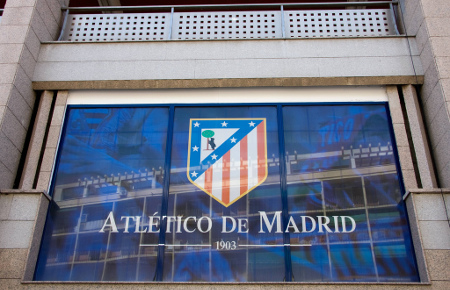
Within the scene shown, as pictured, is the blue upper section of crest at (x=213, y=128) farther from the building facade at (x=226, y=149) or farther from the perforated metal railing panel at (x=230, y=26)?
the perforated metal railing panel at (x=230, y=26)

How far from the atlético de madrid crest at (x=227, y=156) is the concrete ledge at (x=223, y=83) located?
3.03ft

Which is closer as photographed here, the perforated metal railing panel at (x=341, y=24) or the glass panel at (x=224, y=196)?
the glass panel at (x=224, y=196)

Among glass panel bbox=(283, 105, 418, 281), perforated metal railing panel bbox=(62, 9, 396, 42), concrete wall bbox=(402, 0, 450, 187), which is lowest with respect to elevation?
glass panel bbox=(283, 105, 418, 281)

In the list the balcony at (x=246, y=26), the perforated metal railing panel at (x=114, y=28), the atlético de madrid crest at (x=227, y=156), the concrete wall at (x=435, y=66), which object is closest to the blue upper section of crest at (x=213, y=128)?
the atlético de madrid crest at (x=227, y=156)

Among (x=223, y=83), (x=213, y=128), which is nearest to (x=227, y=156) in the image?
(x=213, y=128)

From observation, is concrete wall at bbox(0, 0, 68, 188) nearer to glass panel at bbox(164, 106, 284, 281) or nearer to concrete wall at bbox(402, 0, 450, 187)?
glass panel at bbox(164, 106, 284, 281)

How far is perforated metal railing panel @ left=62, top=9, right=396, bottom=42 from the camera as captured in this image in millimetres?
12180

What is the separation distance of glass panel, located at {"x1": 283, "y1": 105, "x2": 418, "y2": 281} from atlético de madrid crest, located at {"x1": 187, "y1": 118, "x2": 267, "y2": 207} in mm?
654

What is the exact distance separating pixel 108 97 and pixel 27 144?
2057 millimetres

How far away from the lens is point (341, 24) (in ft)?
41.2

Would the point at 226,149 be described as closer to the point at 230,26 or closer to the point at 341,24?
the point at 230,26

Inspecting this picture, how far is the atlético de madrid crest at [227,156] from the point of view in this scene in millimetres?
10109

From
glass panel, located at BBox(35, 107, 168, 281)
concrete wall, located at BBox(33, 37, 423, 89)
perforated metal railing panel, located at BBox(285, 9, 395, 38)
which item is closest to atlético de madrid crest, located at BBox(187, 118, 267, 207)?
glass panel, located at BBox(35, 107, 168, 281)

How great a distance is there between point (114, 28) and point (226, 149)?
4.62 m
